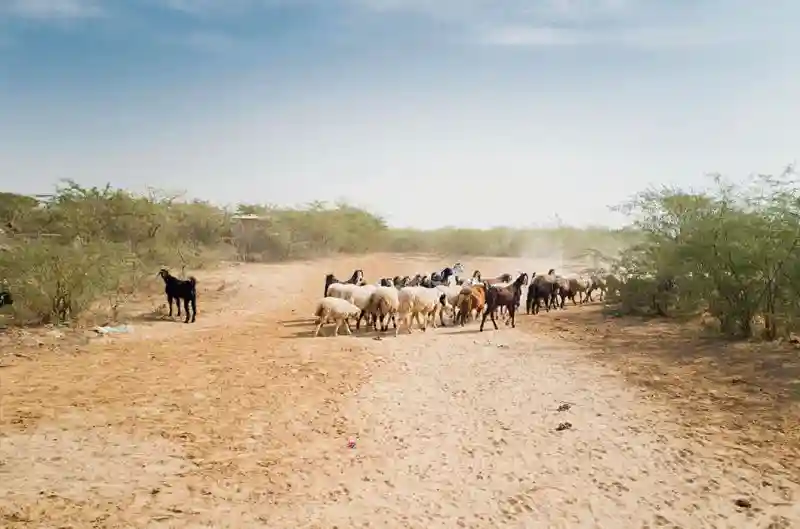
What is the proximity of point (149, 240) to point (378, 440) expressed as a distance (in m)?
19.3

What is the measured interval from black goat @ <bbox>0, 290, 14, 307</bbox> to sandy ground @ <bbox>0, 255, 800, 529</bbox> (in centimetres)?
222

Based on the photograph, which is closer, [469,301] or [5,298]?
[5,298]

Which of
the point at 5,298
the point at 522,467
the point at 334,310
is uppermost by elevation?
the point at 5,298

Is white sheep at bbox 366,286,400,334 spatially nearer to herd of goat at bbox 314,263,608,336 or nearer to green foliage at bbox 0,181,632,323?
herd of goat at bbox 314,263,608,336

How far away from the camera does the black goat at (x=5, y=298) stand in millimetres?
13578

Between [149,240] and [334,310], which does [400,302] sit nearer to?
[334,310]

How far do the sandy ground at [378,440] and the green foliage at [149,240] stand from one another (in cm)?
221

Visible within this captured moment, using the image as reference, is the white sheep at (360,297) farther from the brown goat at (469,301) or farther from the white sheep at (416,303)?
the brown goat at (469,301)

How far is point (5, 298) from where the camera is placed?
44.8 feet

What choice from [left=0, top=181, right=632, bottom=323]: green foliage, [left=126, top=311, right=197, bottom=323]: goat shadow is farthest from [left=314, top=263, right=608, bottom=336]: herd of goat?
[left=0, top=181, right=632, bottom=323]: green foliage

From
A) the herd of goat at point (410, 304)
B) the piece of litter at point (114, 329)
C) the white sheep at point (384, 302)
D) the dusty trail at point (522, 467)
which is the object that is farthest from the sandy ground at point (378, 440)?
the white sheep at point (384, 302)

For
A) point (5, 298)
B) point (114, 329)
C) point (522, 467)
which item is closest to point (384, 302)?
point (114, 329)

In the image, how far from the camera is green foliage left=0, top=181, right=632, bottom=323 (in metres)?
13.9

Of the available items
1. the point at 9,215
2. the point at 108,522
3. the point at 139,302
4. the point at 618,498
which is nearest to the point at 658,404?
the point at 618,498
